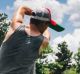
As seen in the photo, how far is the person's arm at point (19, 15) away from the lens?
18.7 ft

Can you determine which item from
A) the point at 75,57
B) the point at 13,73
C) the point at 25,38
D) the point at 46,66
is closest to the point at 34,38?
the point at 25,38

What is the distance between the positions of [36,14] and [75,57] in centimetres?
9641

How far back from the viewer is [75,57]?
10169cm

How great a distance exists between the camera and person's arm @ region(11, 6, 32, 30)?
570 centimetres

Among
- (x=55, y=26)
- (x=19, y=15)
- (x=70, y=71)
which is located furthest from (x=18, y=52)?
(x=70, y=71)

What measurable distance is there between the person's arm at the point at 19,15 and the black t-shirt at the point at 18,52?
82 mm

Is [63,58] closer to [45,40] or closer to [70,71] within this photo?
[70,71]

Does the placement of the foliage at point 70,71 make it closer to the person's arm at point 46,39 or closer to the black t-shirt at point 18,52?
the person's arm at point 46,39

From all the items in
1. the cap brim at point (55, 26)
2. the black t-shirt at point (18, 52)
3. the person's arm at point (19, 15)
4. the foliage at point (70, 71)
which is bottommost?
the foliage at point (70, 71)

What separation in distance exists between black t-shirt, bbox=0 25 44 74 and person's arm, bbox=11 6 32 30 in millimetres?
82

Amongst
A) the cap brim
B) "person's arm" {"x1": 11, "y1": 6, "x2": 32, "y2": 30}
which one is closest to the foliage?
the cap brim

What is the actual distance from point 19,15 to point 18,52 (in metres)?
0.50

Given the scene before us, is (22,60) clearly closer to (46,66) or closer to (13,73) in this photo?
(13,73)

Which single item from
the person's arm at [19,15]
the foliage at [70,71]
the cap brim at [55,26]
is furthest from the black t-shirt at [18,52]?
the foliage at [70,71]
